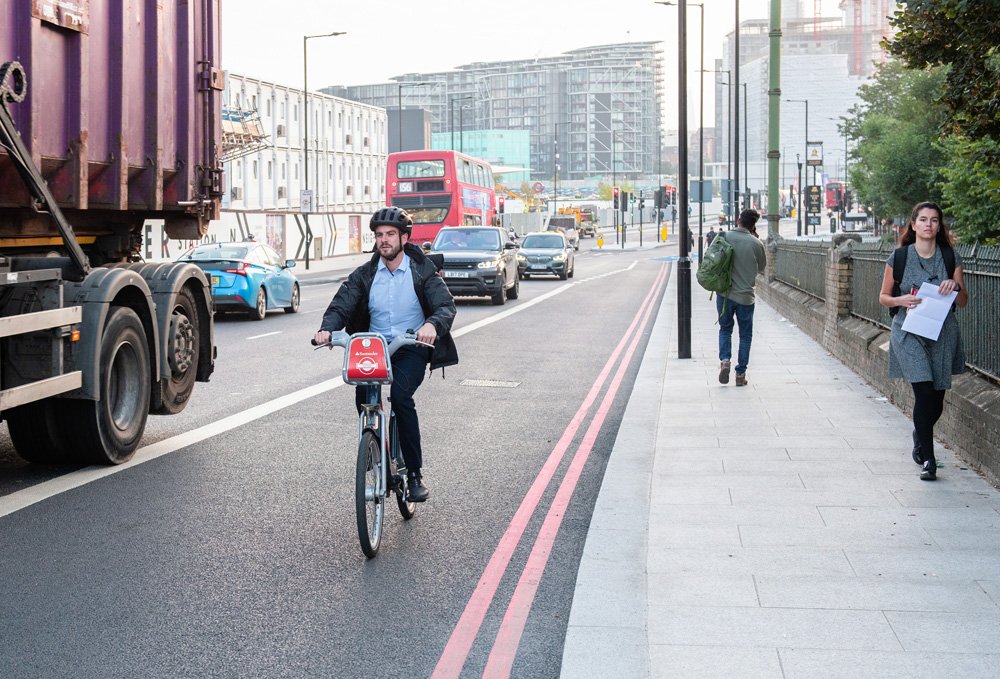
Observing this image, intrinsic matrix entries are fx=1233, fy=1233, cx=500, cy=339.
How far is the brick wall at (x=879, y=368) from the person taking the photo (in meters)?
7.95

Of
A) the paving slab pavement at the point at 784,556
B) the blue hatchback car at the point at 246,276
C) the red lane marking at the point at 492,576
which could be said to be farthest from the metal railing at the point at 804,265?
the red lane marking at the point at 492,576

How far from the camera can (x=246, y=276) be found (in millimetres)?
22484

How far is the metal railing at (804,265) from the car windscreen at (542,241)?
49.9ft

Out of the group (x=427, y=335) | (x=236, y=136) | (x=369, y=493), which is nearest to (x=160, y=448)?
(x=369, y=493)

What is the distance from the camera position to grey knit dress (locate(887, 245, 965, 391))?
7.75 meters

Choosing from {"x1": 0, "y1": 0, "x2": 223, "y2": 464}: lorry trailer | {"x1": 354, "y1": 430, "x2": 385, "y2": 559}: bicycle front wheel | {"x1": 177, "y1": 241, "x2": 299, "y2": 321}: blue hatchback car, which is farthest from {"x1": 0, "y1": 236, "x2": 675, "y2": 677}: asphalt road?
{"x1": 177, "y1": 241, "x2": 299, "y2": 321}: blue hatchback car

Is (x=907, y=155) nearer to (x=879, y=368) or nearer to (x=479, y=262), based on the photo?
(x=479, y=262)

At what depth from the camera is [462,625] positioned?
514cm

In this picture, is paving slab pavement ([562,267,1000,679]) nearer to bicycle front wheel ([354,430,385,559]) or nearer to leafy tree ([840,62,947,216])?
bicycle front wheel ([354,430,385,559])

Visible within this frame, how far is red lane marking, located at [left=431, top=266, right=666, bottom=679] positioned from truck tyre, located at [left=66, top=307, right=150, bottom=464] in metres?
2.88

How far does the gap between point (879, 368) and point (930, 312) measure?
4.42 meters

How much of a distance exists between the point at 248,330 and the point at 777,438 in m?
12.9

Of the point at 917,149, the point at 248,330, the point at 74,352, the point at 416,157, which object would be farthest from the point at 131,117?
the point at 917,149

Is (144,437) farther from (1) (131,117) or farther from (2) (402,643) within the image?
(2) (402,643)
